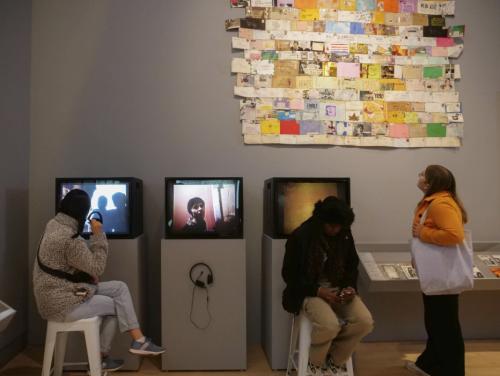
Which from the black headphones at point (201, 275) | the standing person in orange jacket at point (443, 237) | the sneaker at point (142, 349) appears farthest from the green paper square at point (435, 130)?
the sneaker at point (142, 349)

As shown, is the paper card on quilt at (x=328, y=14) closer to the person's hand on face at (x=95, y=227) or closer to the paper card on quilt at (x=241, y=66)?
the paper card on quilt at (x=241, y=66)

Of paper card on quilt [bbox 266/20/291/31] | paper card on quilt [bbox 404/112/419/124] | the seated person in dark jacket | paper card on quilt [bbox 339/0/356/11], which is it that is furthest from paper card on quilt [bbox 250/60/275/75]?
the seated person in dark jacket

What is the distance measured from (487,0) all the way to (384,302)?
9.76 feet

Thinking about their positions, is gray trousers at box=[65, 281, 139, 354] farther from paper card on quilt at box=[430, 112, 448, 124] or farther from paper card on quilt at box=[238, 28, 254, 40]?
paper card on quilt at box=[430, 112, 448, 124]

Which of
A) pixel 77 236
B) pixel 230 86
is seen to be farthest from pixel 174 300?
pixel 230 86

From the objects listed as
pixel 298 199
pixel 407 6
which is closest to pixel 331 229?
pixel 298 199

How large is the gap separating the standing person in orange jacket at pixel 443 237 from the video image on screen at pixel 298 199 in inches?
26.7

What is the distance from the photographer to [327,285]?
3.04m

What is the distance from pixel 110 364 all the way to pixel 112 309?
15.5 inches

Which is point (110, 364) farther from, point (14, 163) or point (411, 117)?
point (411, 117)

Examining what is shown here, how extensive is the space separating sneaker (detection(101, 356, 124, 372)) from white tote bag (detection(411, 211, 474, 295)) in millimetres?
2120

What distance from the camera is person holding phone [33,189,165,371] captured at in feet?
9.16

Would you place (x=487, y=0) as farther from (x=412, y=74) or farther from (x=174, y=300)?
(x=174, y=300)

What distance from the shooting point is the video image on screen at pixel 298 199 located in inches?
138
